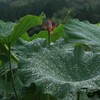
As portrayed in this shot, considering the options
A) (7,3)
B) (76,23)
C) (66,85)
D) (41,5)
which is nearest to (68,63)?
(66,85)

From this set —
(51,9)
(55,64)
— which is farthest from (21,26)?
(51,9)

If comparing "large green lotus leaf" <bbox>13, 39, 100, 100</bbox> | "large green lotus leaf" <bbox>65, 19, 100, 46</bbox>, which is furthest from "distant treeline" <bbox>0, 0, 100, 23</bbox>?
"large green lotus leaf" <bbox>13, 39, 100, 100</bbox>

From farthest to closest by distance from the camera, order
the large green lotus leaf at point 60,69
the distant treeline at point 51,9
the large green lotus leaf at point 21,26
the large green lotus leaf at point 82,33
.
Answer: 1. the distant treeline at point 51,9
2. the large green lotus leaf at point 82,33
3. the large green lotus leaf at point 21,26
4. the large green lotus leaf at point 60,69

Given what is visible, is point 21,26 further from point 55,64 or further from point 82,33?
point 82,33


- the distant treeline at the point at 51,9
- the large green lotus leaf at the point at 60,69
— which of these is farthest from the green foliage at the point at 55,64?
the distant treeline at the point at 51,9

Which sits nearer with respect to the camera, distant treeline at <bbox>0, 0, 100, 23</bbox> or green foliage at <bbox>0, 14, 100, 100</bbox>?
green foliage at <bbox>0, 14, 100, 100</bbox>

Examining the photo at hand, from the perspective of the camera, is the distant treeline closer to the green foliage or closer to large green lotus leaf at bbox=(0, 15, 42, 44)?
the green foliage

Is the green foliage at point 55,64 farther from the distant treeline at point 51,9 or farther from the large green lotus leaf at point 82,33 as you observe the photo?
the distant treeline at point 51,9
